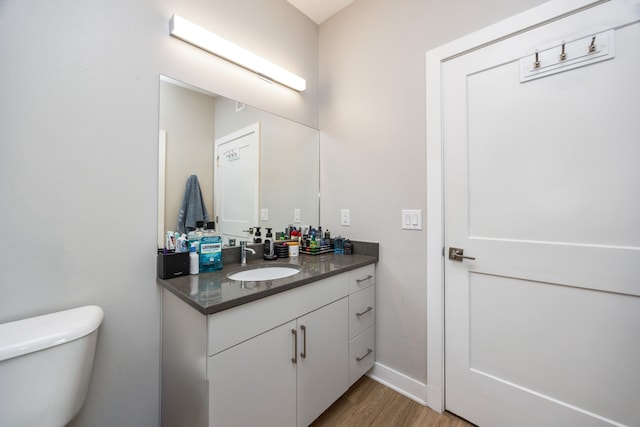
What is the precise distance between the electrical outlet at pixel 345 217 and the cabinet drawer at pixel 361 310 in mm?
501

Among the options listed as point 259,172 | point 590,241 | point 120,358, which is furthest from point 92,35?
point 590,241

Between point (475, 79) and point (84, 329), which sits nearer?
point (84, 329)

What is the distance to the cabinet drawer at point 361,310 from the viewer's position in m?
1.50

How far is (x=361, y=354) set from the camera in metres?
1.57

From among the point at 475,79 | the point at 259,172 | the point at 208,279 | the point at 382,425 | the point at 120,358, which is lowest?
the point at 382,425

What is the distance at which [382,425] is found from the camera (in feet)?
4.33

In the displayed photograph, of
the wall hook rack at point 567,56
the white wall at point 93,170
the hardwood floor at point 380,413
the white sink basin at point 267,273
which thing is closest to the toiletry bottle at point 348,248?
the white sink basin at point 267,273

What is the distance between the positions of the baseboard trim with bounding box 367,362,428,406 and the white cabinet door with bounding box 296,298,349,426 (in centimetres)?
36

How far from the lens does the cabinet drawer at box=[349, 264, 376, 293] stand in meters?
1.50

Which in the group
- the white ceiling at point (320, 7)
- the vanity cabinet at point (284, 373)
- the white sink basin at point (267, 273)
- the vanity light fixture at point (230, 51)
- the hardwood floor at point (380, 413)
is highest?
the white ceiling at point (320, 7)

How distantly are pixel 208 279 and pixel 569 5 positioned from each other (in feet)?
6.55

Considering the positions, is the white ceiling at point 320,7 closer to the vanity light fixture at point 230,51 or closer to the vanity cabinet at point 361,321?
the vanity light fixture at point 230,51

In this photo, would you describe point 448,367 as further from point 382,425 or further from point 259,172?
point 259,172

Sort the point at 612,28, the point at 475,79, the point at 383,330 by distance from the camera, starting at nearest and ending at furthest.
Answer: the point at 612,28 < the point at 475,79 < the point at 383,330
